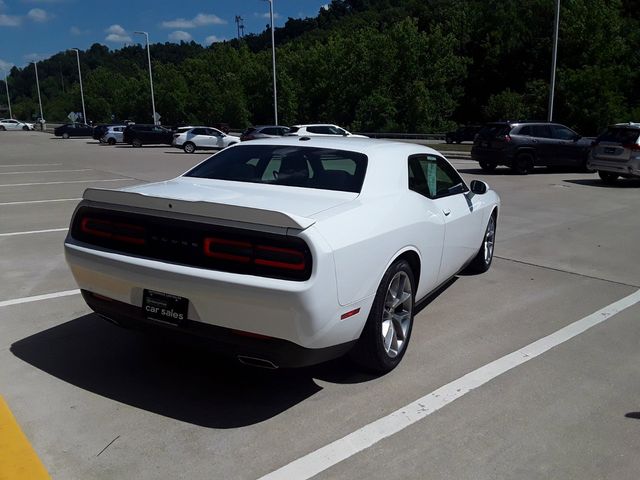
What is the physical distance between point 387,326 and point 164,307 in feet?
5.03

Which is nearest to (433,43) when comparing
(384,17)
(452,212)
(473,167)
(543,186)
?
(384,17)

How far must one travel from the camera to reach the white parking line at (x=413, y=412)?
10.0 feet

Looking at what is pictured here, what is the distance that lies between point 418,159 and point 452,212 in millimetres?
561

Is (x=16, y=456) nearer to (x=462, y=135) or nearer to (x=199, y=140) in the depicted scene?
(x=199, y=140)

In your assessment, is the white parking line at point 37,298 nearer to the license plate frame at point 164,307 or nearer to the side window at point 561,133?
the license plate frame at point 164,307

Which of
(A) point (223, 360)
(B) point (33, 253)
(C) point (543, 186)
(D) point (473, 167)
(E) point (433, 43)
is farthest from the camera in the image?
(E) point (433, 43)

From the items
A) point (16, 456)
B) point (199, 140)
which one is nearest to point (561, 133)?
point (16, 456)

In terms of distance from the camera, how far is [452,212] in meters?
5.23

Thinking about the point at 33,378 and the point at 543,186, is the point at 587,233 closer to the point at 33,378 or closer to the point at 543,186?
the point at 543,186

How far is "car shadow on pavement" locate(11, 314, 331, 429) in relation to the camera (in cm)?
366

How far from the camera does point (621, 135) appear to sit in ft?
49.9

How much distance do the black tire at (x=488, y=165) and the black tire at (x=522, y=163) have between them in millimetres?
715

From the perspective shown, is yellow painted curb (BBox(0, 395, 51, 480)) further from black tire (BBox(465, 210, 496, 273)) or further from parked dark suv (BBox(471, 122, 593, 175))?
parked dark suv (BBox(471, 122, 593, 175))

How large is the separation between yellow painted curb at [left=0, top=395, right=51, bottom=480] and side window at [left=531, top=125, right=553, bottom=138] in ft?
58.5
